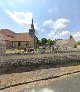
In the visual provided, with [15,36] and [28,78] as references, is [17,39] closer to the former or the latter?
[15,36]

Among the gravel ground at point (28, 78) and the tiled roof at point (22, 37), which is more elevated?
the tiled roof at point (22, 37)

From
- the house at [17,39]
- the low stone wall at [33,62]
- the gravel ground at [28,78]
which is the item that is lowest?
the gravel ground at [28,78]

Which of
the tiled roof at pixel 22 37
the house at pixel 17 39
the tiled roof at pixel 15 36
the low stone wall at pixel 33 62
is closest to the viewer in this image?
the low stone wall at pixel 33 62

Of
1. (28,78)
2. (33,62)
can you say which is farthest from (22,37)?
(28,78)

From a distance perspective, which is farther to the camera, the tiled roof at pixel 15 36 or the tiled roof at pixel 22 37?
the tiled roof at pixel 22 37

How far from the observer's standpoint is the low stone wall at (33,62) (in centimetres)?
3751

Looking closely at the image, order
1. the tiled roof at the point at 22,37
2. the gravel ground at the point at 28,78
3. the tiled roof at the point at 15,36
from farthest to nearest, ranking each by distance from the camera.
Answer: the tiled roof at the point at 22,37, the tiled roof at the point at 15,36, the gravel ground at the point at 28,78

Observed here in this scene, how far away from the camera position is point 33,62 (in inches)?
1665

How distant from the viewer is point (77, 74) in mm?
45281

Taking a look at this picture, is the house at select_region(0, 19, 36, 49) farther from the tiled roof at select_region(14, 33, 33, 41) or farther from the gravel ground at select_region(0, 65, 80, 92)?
the gravel ground at select_region(0, 65, 80, 92)

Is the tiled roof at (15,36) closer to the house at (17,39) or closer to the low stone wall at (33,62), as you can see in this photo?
the house at (17,39)

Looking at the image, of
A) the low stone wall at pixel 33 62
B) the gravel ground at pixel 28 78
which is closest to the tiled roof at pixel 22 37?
the low stone wall at pixel 33 62

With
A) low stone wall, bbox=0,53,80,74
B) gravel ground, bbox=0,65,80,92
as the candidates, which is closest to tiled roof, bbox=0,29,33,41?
low stone wall, bbox=0,53,80,74

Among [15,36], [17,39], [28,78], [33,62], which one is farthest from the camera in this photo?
[15,36]
